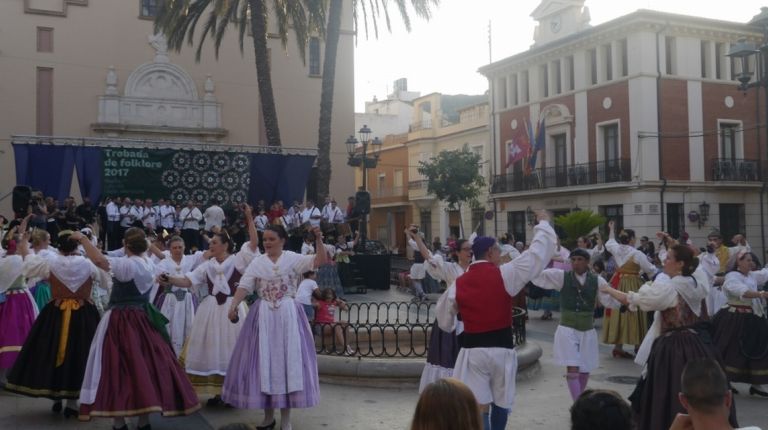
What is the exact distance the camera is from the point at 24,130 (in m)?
Answer: 27.8

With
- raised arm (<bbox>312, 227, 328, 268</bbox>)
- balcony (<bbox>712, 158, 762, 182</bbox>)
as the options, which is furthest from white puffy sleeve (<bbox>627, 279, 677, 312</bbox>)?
balcony (<bbox>712, 158, 762, 182</bbox>)

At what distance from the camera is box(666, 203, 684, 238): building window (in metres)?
34.4

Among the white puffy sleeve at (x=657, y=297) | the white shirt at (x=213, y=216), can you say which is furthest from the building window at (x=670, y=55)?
the white puffy sleeve at (x=657, y=297)

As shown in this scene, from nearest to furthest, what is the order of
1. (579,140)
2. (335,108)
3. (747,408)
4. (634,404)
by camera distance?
(634,404) < (747,408) < (335,108) < (579,140)

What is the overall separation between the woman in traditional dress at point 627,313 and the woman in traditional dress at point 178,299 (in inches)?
245

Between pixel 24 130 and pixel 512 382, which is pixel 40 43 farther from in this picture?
pixel 512 382

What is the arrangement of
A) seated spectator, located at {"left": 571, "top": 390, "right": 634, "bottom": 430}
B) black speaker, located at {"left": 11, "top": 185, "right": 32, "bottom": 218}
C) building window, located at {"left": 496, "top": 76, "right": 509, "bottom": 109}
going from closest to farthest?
1. seated spectator, located at {"left": 571, "top": 390, "right": 634, "bottom": 430}
2. black speaker, located at {"left": 11, "top": 185, "right": 32, "bottom": 218}
3. building window, located at {"left": 496, "top": 76, "right": 509, "bottom": 109}

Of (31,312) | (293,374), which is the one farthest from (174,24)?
(293,374)

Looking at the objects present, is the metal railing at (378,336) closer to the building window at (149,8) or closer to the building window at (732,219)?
the building window at (149,8)

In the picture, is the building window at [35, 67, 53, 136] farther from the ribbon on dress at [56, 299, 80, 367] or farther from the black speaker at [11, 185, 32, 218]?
the ribbon on dress at [56, 299, 80, 367]

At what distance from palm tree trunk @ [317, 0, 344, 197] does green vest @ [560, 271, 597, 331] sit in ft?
47.6

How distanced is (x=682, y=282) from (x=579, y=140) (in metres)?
31.8

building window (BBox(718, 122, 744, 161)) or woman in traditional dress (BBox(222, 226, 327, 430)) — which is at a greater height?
building window (BBox(718, 122, 744, 161))

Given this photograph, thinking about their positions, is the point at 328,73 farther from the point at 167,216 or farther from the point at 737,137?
the point at 737,137
